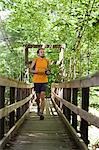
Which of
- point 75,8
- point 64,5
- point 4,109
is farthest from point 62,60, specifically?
point 4,109

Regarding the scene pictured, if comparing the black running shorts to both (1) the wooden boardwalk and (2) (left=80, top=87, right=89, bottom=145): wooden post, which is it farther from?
(2) (left=80, top=87, right=89, bottom=145): wooden post

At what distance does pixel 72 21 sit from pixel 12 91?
4647 mm

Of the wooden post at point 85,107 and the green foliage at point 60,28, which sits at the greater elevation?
the green foliage at point 60,28

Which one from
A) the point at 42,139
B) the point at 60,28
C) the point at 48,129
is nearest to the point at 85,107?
the point at 42,139

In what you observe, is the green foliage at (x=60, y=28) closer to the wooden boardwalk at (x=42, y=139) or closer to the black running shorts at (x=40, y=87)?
the black running shorts at (x=40, y=87)

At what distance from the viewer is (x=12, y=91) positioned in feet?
17.5

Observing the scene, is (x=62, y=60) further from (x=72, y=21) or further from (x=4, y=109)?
(x=4, y=109)

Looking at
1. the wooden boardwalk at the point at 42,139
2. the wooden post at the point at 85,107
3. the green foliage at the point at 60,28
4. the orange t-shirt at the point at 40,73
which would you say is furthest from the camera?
the green foliage at the point at 60,28

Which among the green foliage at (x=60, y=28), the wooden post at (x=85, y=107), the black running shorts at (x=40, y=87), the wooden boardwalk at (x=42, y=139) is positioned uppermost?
the green foliage at (x=60, y=28)

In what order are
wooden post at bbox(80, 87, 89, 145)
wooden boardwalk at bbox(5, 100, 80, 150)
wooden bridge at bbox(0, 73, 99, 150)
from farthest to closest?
1. wooden boardwalk at bbox(5, 100, 80, 150)
2. wooden post at bbox(80, 87, 89, 145)
3. wooden bridge at bbox(0, 73, 99, 150)

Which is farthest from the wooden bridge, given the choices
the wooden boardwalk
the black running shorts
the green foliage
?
the green foliage

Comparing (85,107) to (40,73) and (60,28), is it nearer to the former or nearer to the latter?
(40,73)

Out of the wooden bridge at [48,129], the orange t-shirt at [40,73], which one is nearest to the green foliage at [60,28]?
the orange t-shirt at [40,73]

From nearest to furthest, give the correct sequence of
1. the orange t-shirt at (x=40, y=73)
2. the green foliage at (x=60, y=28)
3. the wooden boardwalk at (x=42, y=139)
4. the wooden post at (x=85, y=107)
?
the wooden post at (x=85, y=107)
the wooden boardwalk at (x=42, y=139)
the orange t-shirt at (x=40, y=73)
the green foliage at (x=60, y=28)
